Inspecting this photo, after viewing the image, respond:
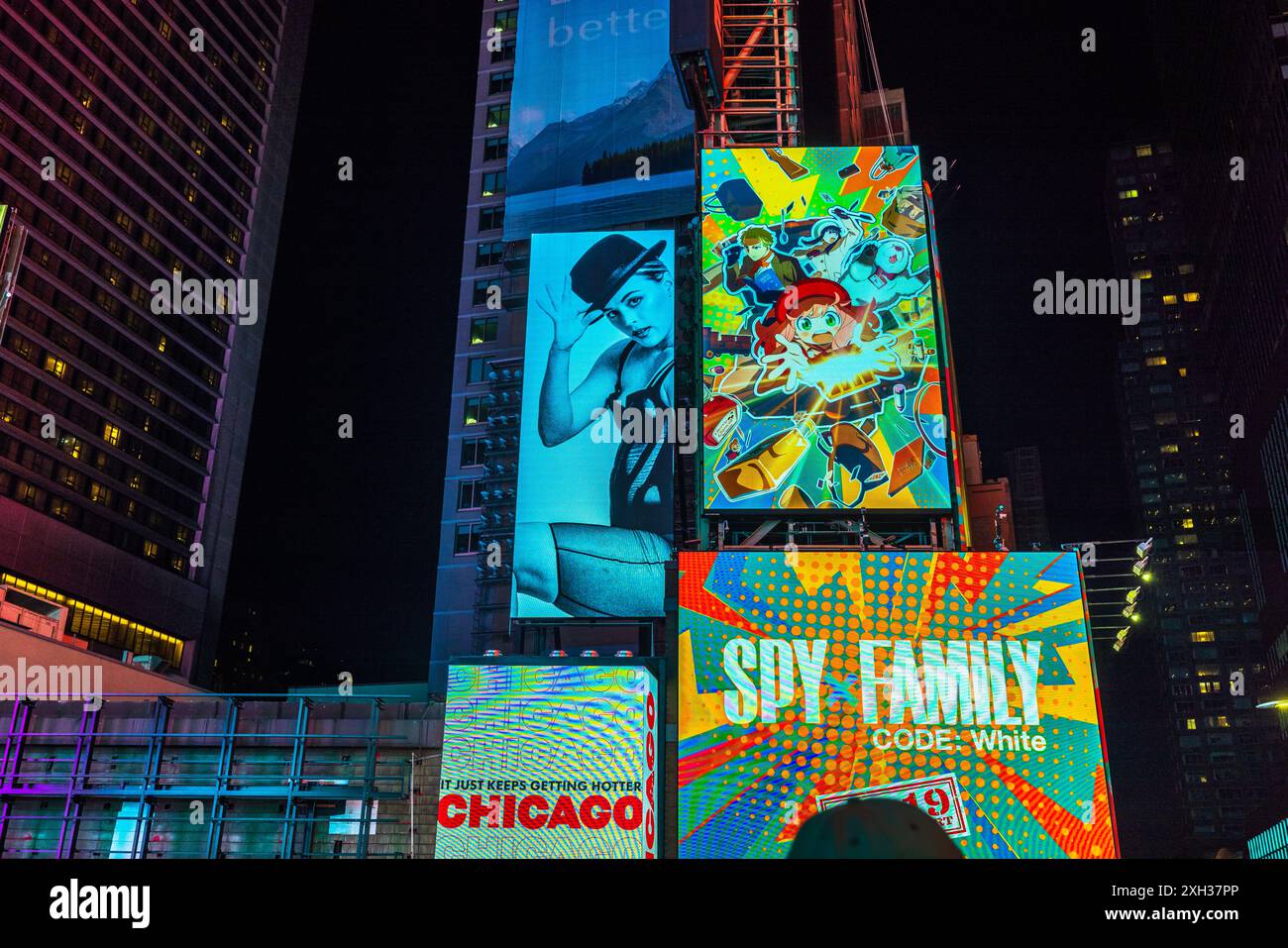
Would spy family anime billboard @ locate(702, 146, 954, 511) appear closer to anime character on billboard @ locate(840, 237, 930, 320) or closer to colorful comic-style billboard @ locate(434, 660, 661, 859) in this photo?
anime character on billboard @ locate(840, 237, 930, 320)

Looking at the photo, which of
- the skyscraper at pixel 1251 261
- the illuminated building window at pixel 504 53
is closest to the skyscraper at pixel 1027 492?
the skyscraper at pixel 1251 261

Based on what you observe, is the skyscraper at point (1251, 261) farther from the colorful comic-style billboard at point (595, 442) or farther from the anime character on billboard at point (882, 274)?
the anime character on billboard at point (882, 274)

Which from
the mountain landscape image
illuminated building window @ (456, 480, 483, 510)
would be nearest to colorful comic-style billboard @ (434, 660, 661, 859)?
illuminated building window @ (456, 480, 483, 510)

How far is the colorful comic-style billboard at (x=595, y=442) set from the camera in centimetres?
4319

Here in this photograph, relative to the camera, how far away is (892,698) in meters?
30.4

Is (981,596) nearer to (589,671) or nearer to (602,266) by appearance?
A: (589,671)

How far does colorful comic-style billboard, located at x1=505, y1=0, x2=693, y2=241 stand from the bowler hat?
12.6 metres

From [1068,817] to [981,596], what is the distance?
6290 millimetres

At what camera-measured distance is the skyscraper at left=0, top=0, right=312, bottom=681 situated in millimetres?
92000

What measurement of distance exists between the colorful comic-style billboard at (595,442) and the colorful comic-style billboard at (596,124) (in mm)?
14771

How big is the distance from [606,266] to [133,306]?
7484cm

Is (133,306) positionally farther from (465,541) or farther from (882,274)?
(882,274)
